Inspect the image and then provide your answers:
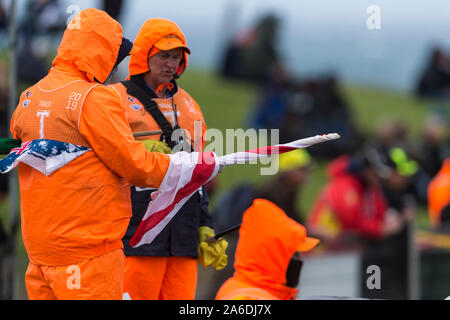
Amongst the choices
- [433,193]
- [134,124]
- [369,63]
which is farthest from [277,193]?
[369,63]

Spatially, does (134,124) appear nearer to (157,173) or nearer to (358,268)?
(157,173)

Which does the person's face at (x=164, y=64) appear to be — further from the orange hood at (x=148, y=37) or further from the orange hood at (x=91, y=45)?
the orange hood at (x=91, y=45)

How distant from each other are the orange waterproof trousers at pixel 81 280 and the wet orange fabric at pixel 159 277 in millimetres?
639

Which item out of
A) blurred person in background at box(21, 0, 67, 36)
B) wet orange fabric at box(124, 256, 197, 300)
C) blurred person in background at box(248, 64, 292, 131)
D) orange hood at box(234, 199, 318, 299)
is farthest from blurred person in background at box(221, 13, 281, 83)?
wet orange fabric at box(124, 256, 197, 300)

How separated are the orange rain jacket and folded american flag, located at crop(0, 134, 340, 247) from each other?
0.05m

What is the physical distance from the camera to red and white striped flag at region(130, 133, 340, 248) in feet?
12.7

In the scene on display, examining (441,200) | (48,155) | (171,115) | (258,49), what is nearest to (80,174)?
(48,155)

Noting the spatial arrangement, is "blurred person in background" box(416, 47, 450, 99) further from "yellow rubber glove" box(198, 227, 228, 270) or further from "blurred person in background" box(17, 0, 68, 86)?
"yellow rubber glove" box(198, 227, 228, 270)

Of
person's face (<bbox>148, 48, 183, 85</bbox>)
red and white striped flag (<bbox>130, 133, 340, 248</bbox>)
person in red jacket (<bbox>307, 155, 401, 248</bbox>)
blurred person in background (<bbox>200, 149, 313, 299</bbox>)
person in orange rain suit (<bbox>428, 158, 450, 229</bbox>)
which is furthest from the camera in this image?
person in orange rain suit (<bbox>428, 158, 450, 229</bbox>)

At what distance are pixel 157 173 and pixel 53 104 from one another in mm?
574

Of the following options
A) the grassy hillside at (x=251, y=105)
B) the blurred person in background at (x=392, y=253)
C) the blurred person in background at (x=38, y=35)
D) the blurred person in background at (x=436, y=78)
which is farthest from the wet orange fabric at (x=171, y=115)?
the blurred person in background at (x=436, y=78)

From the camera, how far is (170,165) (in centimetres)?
380
